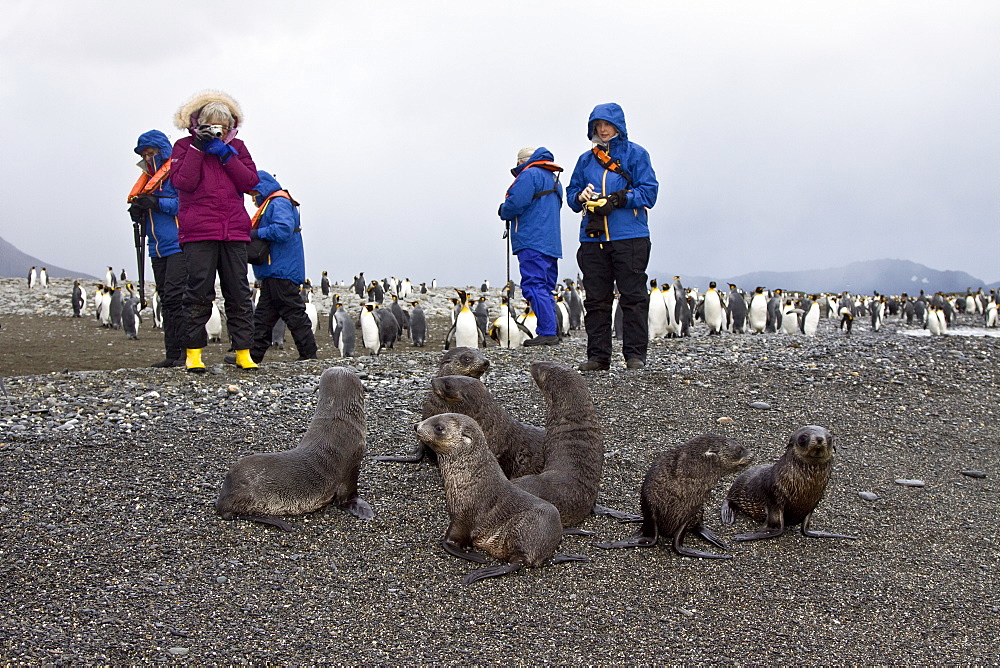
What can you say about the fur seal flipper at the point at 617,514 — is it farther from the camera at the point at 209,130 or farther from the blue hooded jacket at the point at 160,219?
the blue hooded jacket at the point at 160,219

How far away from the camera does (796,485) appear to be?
11.4ft

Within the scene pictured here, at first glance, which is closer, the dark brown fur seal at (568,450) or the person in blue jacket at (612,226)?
the dark brown fur seal at (568,450)

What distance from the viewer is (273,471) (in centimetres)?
332

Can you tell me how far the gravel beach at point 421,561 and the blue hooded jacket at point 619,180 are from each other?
4.93ft

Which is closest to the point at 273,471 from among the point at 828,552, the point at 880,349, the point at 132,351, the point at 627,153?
the point at 828,552

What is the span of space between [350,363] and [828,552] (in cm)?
524

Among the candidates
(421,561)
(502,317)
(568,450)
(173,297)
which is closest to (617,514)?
(568,450)

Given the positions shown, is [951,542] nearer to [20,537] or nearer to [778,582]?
[778,582]

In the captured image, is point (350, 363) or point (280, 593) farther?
point (350, 363)

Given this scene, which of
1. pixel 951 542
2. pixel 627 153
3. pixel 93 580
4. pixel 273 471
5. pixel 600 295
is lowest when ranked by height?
pixel 951 542

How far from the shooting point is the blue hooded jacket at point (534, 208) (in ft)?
28.2

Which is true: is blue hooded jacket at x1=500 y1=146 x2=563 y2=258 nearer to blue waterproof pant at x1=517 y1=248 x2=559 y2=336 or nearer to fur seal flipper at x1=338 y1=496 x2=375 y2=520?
blue waterproof pant at x1=517 y1=248 x2=559 y2=336

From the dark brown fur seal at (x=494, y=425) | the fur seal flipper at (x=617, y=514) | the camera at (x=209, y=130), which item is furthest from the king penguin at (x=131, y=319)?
the fur seal flipper at (x=617, y=514)

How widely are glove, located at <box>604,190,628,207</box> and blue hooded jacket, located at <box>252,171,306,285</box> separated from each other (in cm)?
303
